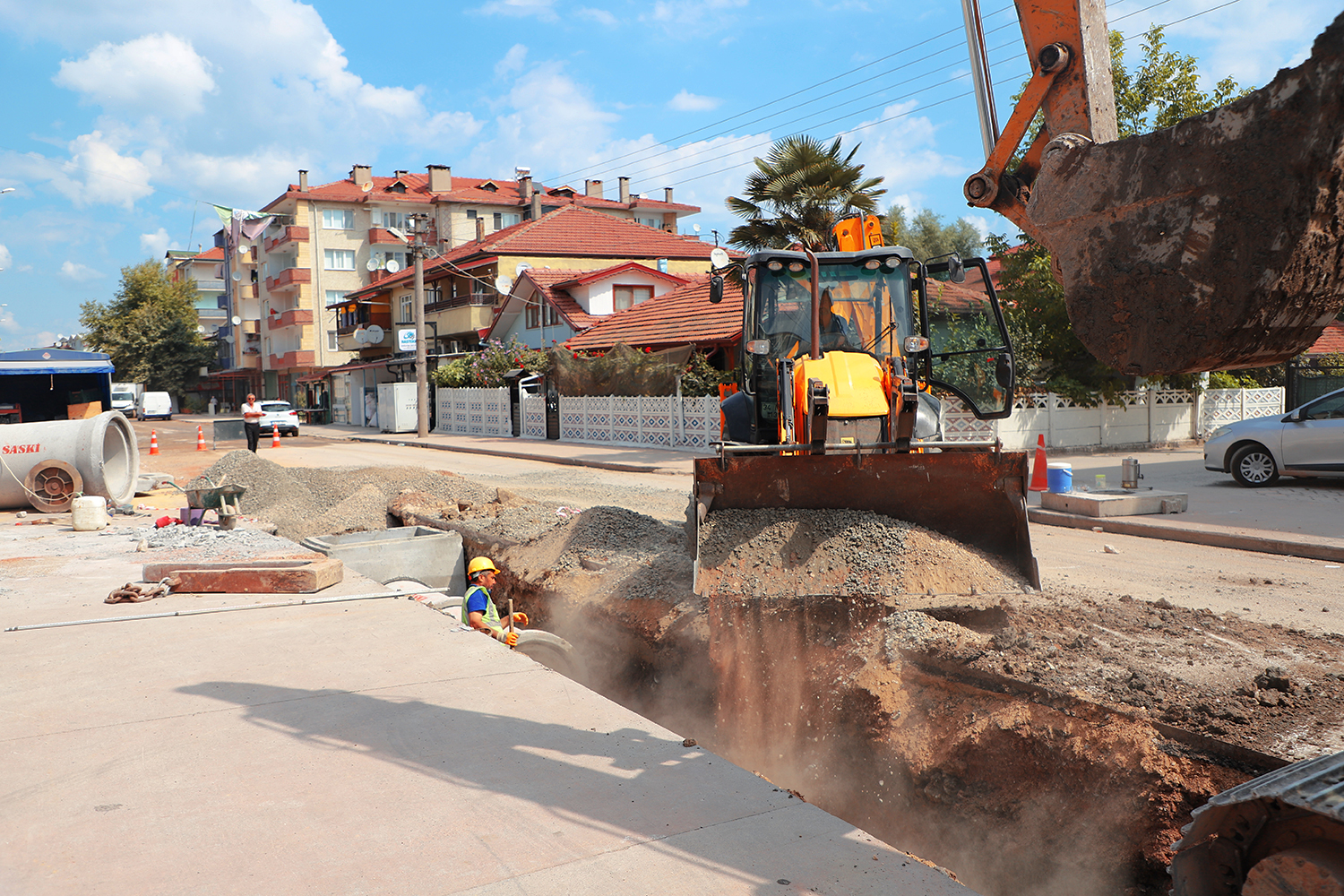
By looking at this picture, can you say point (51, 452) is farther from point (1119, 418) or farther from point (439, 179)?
point (439, 179)

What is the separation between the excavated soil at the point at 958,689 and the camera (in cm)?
427

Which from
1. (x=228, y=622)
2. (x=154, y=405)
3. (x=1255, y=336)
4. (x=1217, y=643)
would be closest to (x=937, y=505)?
(x=1217, y=643)

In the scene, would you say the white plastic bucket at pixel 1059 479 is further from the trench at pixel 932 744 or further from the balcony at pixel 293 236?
the balcony at pixel 293 236

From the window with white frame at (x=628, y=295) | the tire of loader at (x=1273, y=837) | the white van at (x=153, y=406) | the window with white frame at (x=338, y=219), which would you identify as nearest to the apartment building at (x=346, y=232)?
the window with white frame at (x=338, y=219)

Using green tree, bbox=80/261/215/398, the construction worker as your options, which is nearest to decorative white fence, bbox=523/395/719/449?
the construction worker

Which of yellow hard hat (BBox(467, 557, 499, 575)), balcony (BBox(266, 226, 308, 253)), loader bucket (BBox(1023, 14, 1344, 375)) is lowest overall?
yellow hard hat (BBox(467, 557, 499, 575))

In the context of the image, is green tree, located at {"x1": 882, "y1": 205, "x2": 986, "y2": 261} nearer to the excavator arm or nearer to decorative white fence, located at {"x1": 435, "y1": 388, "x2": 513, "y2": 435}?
decorative white fence, located at {"x1": 435, "y1": 388, "x2": 513, "y2": 435}

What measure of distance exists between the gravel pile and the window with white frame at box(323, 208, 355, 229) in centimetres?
5109

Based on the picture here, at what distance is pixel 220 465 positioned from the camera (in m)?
16.2

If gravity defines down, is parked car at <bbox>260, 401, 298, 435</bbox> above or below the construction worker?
above

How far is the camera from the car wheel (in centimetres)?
1457

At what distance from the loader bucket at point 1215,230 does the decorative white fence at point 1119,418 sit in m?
17.5

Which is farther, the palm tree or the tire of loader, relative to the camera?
the palm tree

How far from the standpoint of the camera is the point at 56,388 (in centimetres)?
2166
